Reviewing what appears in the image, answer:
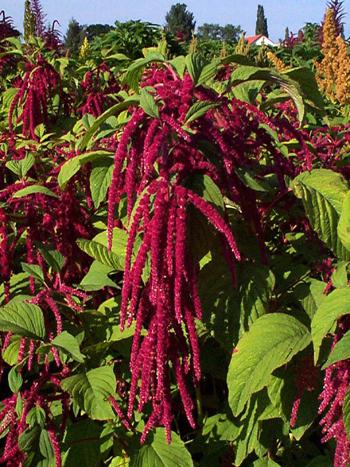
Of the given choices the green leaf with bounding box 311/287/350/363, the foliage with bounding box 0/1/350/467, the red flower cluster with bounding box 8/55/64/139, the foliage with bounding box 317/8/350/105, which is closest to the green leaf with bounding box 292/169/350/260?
the foliage with bounding box 0/1/350/467

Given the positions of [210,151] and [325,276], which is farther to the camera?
[325,276]

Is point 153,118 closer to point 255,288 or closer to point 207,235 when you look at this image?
point 207,235

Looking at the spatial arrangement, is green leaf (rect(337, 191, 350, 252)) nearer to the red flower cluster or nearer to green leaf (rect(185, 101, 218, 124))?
green leaf (rect(185, 101, 218, 124))

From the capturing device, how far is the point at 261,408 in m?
1.61

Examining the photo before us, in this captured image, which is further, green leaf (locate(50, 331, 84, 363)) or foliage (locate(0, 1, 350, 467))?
green leaf (locate(50, 331, 84, 363))

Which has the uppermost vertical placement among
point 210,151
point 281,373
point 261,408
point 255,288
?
point 210,151

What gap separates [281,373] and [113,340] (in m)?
0.42

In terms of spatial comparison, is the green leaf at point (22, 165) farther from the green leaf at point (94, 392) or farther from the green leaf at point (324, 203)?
the green leaf at point (324, 203)

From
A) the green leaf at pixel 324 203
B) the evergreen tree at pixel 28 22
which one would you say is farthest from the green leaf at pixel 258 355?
the evergreen tree at pixel 28 22

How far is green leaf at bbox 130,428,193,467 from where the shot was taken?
5.17ft

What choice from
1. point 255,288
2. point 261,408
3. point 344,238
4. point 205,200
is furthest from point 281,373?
point 205,200

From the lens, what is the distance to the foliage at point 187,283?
1.22 meters

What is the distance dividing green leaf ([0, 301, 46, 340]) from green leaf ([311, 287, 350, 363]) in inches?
25.3

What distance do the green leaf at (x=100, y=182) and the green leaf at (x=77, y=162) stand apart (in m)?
0.03
